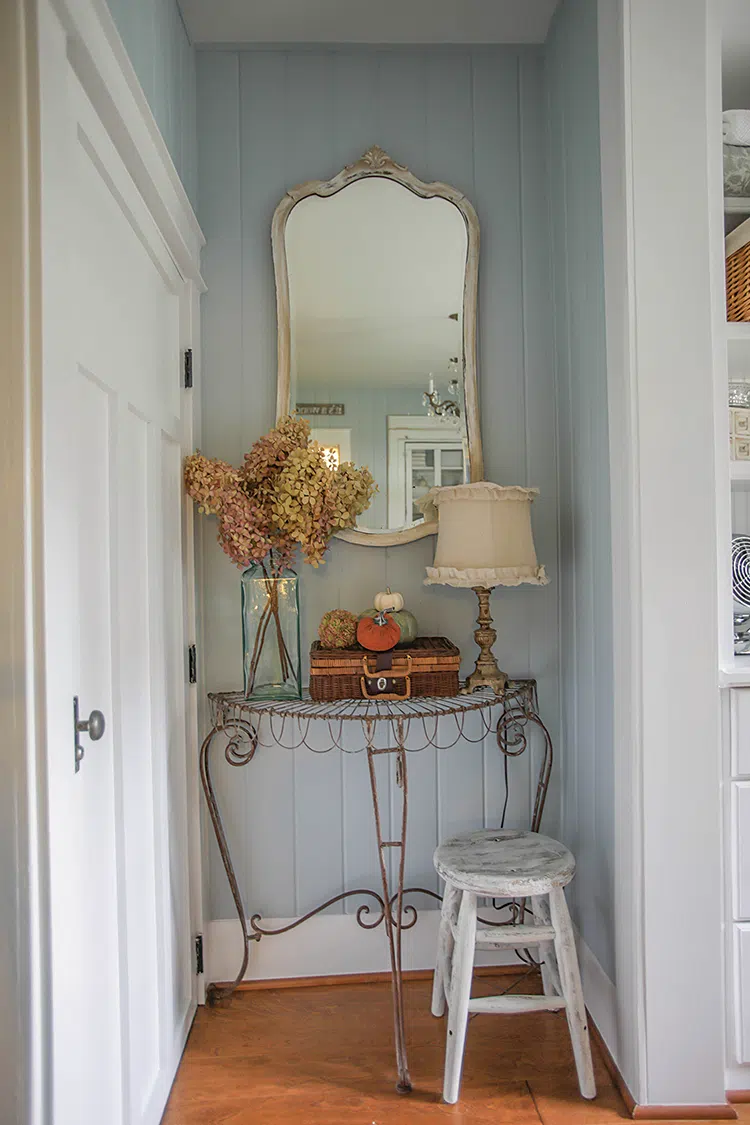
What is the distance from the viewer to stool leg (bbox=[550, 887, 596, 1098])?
1.72m

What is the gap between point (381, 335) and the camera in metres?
2.24

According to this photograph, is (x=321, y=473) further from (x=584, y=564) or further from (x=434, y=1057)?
(x=434, y=1057)

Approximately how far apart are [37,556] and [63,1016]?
23.8 inches

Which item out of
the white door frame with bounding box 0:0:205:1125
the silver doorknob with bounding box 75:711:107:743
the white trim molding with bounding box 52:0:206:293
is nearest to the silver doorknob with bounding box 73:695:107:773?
the silver doorknob with bounding box 75:711:107:743

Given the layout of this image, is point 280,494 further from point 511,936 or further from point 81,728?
point 511,936

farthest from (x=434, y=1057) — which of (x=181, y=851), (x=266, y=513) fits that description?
(x=266, y=513)

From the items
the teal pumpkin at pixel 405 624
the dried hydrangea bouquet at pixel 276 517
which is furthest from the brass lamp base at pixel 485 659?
the dried hydrangea bouquet at pixel 276 517

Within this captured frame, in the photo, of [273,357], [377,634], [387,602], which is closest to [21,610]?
[377,634]

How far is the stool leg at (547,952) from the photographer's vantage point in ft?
6.21

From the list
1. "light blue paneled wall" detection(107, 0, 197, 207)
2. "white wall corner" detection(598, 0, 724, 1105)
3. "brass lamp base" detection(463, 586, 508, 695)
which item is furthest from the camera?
"brass lamp base" detection(463, 586, 508, 695)

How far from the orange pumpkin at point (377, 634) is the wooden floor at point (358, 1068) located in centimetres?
96

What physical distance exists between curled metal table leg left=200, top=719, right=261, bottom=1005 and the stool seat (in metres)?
0.60

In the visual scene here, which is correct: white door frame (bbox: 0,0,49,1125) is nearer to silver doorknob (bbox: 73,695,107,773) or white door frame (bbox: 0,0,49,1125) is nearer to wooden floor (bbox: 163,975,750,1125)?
silver doorknob (bbox: 73,695,107,773)

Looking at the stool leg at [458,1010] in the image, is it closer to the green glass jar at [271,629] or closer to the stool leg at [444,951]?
the stool leg at [444,951]
